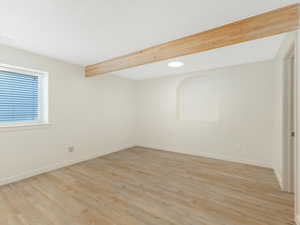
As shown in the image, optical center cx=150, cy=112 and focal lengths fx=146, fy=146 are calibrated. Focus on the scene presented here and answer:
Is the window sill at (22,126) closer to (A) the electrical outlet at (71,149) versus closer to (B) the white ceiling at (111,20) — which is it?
(A) the electrical outlet at (71,149)

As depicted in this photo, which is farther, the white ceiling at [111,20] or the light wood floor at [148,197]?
the light wood floor at [148,197]

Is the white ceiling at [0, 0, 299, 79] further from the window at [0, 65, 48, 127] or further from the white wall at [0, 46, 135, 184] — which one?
the white wall at [0, 46, 135, 184]

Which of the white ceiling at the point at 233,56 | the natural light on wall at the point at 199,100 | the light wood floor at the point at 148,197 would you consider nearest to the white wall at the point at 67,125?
the light wood floor at the point at 148,197

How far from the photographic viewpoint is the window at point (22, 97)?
2.53 meters

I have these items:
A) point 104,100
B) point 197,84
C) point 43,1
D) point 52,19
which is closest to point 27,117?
point 104,100

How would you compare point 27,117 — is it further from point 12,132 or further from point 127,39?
point 127,39

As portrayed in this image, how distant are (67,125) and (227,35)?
338 centimetres

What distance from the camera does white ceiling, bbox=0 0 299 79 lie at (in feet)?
4.94

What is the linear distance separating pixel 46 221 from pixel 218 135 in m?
3.60

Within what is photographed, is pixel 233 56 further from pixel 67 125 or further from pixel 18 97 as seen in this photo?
pixel 18 97

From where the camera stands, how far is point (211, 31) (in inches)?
75.4

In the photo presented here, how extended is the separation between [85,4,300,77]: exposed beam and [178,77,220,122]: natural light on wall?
6.95 ft

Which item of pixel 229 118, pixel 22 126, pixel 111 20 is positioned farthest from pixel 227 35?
pixel 22 126

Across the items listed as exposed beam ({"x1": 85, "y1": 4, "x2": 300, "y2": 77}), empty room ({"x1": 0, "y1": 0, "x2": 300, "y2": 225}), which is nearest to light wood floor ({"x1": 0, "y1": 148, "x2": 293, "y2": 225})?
empty room ({"x1": 0, "y1": 0, "x2": 300, "y2": 225})
